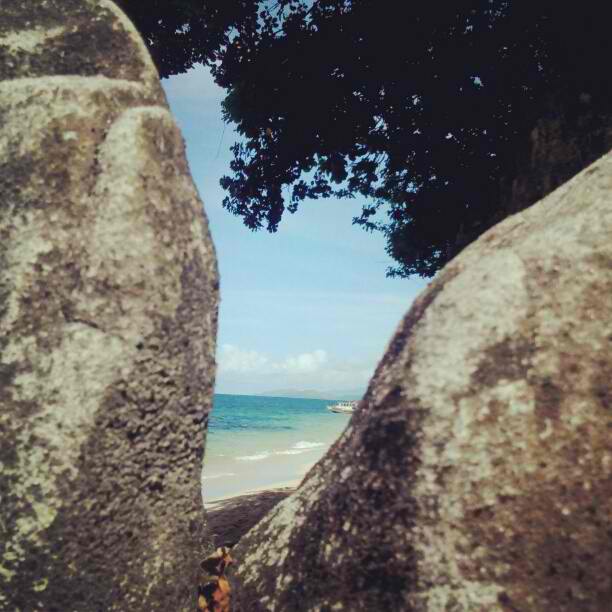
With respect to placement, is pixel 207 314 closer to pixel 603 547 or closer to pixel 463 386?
pixel 463 386

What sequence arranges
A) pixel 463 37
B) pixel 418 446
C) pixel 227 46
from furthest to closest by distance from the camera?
pixel 227 46
pixel 463 37
pixel 418 446

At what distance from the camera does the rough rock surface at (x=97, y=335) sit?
195 cm

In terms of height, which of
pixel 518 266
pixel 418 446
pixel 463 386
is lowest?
pixel 418 446

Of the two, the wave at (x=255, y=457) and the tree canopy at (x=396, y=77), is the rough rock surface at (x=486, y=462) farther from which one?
the wave at (x=255, y=457)

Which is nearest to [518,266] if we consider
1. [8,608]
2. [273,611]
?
[273,611]

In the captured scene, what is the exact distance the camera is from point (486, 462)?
1733 mm

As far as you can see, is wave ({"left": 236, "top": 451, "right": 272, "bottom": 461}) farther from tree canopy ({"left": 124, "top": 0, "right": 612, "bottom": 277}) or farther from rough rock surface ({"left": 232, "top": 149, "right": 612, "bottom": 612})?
rough rock surface ({"left": 232, "top": 149, "right": 612, "bottom": 612})

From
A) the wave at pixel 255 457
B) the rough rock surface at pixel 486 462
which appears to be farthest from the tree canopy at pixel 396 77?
the wave at pixel 255 457

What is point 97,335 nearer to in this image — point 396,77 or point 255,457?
point 396,77

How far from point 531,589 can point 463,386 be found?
65 centimetres

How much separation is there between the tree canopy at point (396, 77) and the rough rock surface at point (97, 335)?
368cm

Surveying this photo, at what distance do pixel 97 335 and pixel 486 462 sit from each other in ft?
5.01

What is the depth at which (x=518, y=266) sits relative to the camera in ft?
6.51

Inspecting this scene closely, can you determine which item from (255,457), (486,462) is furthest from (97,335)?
(255,457)
